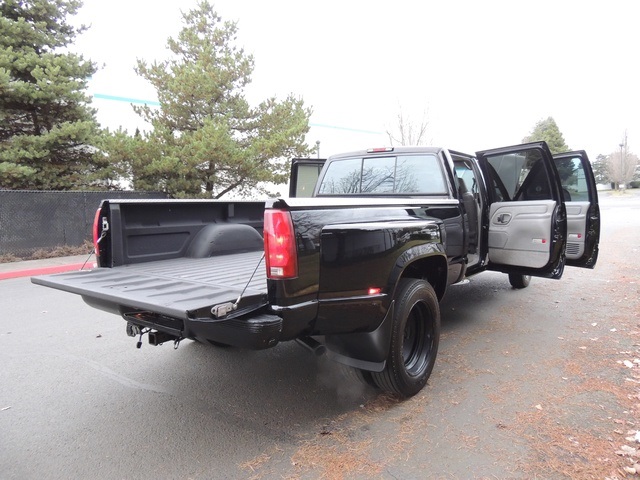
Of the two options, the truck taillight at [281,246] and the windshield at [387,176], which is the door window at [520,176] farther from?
the truck taillight at [281,246]

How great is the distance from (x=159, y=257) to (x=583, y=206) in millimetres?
5777

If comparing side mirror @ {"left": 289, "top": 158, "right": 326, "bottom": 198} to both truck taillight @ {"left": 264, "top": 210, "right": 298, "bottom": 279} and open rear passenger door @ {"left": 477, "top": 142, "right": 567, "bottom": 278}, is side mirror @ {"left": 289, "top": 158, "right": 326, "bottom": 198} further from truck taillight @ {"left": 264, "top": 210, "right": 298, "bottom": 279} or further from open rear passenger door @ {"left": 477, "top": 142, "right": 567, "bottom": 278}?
truck taillight @ {"left": 264, "top": 210, "right": 298, "bottom": 279}

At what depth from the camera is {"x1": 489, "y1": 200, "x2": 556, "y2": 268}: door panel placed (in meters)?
4.97

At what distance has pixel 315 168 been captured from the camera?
651 cm

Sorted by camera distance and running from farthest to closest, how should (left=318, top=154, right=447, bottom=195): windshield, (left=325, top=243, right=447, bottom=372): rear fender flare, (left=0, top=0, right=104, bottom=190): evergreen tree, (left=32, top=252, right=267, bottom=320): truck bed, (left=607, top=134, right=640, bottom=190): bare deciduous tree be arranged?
(left=607, top=134, right=640, bottom=190): bare deciduous tree → (left=0, top=0, right=104, bottom=190): evergreen tree → (left=318, top=154, right=447, bottom=195): windshield → (left=325, top=243, right=447, bottom=372): rear fender flare → (left=32, top=252, right=267, bottom=320): truck bed

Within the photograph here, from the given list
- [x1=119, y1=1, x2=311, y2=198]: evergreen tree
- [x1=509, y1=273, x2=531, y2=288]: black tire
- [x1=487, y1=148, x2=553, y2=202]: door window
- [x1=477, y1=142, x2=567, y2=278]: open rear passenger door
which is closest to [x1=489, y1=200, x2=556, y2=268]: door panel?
[x1=477, y1=142, x2=567, y2=278]: open rear passenger door

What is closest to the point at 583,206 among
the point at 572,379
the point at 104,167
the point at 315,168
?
the point at 572,379

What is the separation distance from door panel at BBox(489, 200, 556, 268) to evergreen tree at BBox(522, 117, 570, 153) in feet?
142

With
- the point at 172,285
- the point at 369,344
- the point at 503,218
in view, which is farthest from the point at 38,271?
the point at 503,218

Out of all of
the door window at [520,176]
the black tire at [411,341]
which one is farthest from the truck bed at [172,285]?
the door window at [520,176]

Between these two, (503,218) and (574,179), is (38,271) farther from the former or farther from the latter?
(574,179)

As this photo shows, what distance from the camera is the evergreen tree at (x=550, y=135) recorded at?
4350cm

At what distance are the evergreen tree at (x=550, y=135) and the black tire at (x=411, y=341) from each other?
150ft

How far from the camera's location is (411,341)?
12.0 ft
